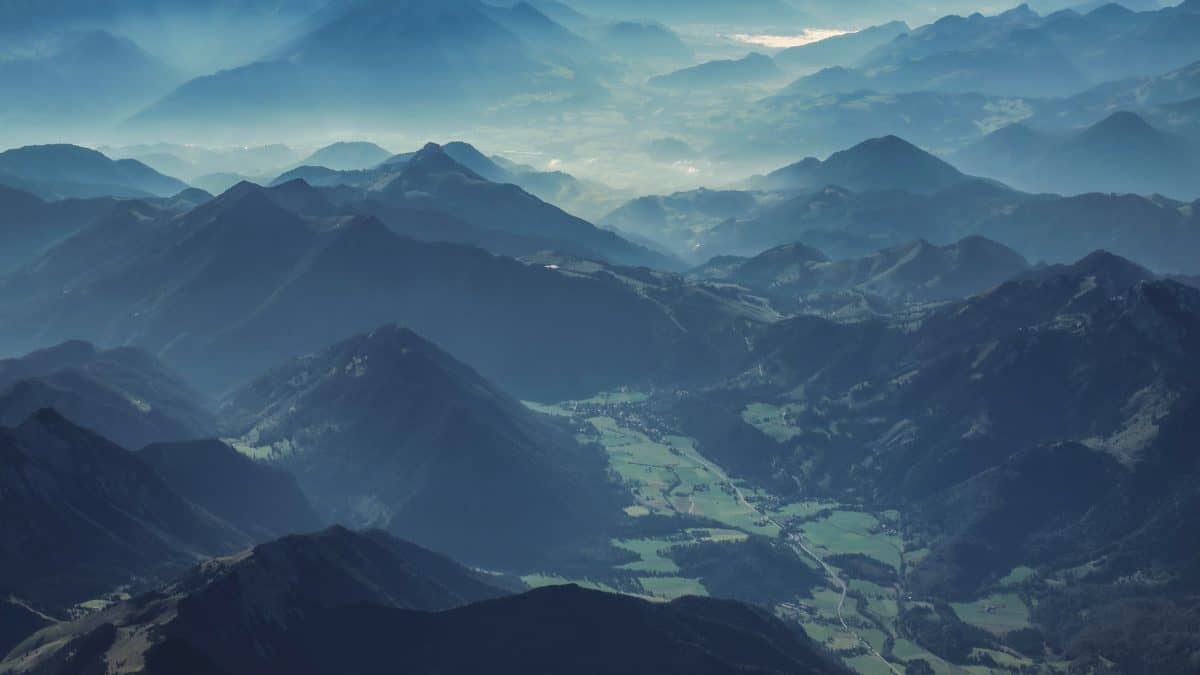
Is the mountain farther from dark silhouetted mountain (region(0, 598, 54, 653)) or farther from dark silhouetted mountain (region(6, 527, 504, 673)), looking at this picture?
dark silhouetted mountain (region(0, 598, 54, 653))

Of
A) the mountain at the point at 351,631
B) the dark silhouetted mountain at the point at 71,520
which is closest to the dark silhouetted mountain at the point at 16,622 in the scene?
the dark silhouetted mountain at the point at 71,520

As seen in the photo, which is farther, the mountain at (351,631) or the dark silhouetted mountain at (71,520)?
the dark silhouetted mountain at (71,520)

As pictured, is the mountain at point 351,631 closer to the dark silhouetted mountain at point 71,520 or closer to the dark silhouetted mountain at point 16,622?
the dark silhouetted mountain at point 16,622

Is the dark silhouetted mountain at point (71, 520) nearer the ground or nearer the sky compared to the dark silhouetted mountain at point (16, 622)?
nearer the sky

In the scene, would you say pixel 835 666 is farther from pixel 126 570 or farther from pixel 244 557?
pixel 126 570

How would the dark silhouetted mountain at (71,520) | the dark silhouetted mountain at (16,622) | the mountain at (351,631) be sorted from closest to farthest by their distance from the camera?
the mountain at (351,631) < the dark silhouetted mountain at (16,622) < the dark silhouetted mountain at (71,520)

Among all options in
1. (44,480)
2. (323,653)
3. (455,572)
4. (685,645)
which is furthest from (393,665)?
(44,480)

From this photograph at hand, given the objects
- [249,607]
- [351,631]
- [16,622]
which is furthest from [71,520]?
[351,631]
